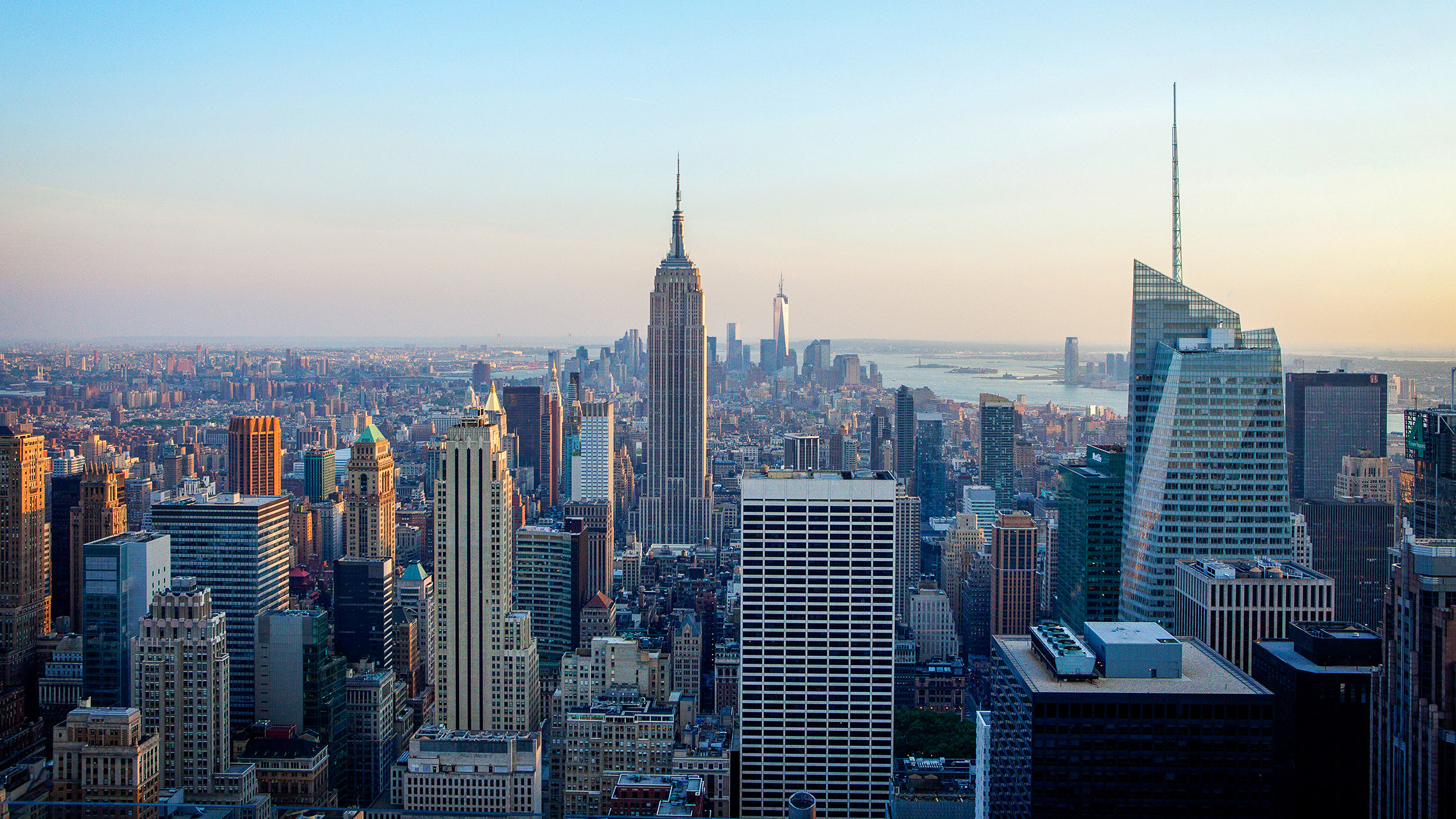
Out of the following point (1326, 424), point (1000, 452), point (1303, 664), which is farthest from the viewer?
point (1000, 452)

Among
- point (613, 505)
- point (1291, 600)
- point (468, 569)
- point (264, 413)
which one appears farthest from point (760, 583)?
point (613, 505)

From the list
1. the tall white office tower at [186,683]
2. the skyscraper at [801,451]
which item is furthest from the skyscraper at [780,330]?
the tall white office tower at [186,683]

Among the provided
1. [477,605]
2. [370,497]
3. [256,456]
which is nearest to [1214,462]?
[477,605]

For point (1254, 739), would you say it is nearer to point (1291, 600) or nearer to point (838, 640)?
point (1291, 600)

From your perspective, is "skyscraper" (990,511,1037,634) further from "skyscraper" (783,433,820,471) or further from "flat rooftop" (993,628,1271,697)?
"flat rooftop" (993,628,1271,697)

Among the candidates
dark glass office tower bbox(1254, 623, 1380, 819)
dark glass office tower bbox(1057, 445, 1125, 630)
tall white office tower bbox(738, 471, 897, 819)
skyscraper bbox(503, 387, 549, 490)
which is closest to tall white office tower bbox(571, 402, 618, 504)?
skyscraper bbox(503, 387, 549, 490)

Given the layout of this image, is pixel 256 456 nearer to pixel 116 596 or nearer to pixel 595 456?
pixel 116 596
